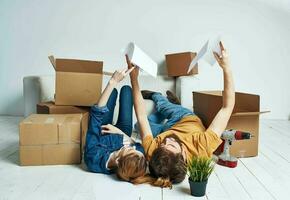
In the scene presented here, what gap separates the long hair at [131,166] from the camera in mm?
1949

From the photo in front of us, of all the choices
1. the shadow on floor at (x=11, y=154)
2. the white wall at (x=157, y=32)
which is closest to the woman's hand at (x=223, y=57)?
Result: the shadow on floor at (x=11, y=154)

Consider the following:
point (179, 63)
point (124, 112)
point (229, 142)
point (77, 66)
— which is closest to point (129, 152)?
point (124, 112)

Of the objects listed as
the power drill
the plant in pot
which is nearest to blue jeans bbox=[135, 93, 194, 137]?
the power drill

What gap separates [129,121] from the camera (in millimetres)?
2646

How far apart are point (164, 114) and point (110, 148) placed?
76cm

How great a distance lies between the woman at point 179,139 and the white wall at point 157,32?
167 centimetres

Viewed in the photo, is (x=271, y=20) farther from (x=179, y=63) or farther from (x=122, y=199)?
(x=122, y=199)

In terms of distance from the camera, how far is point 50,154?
Result: 92.4 inches

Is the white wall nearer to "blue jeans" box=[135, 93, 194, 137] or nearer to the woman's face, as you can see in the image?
"blue jeans" box=[135, 93, 194, 137]

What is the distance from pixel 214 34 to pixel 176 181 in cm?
243

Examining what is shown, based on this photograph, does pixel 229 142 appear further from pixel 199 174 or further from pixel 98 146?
pixel 98 146

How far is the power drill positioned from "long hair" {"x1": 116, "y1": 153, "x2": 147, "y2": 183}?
689mm

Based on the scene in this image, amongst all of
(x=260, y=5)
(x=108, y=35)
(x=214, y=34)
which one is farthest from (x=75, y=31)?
(x=260, y=5)

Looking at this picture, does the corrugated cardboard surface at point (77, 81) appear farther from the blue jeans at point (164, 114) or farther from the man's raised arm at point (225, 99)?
the man's raised arm at point (225, 99)
